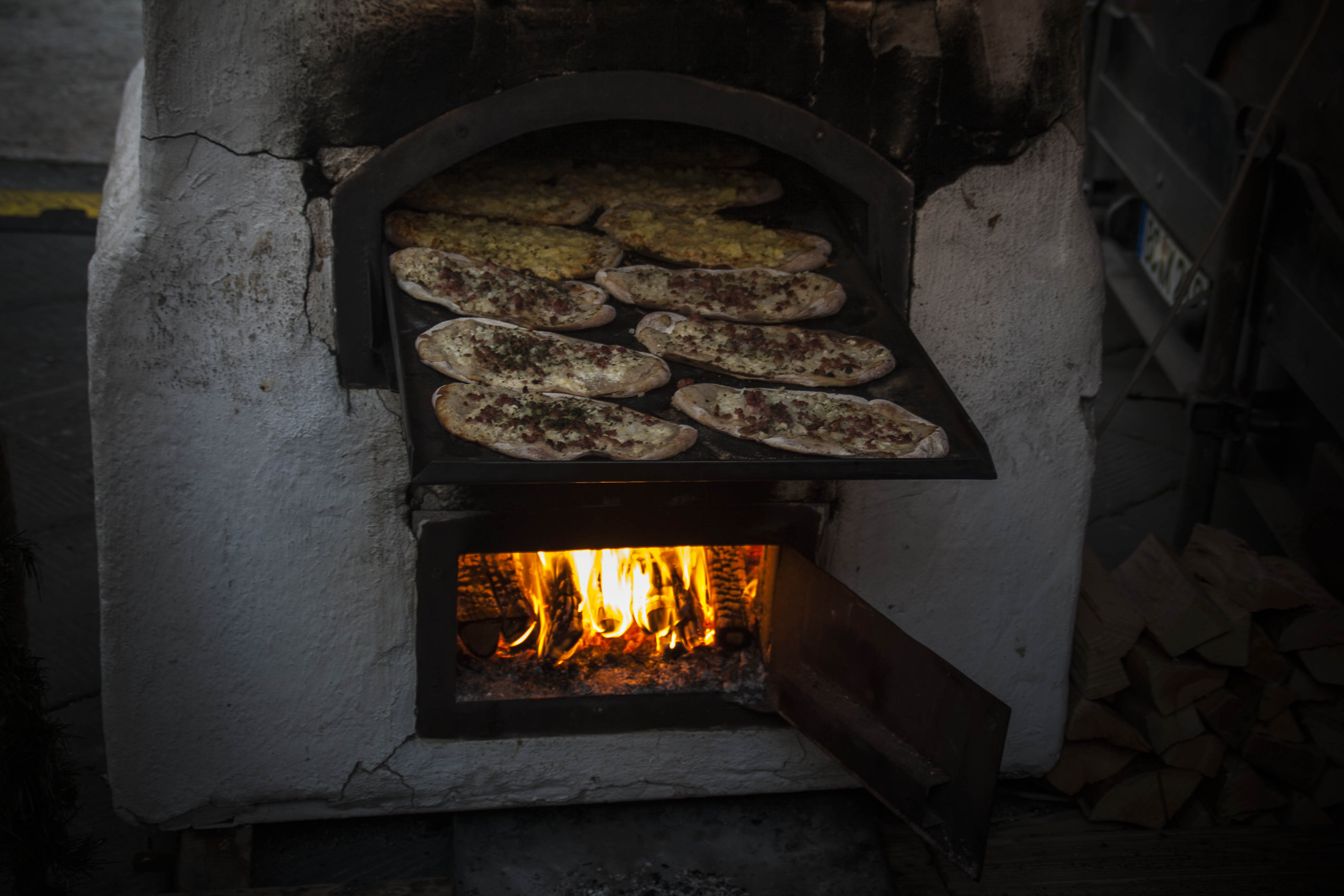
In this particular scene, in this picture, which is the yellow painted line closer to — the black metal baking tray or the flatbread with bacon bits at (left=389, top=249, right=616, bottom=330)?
the flatbread with bacon bits at (left=389, top=249, right=616, bottom=330)

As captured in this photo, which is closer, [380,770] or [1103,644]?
[380,770]

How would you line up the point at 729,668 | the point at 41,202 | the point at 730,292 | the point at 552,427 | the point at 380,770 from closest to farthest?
1. the point at 552,427
2. the point at 730,292
3. the point at 380,770
4. the point at 729,668
5. the point at 41,202

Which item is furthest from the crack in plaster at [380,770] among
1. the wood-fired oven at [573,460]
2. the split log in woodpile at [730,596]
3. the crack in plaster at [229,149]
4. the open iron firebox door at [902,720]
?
the crack in plaster at [229,149]

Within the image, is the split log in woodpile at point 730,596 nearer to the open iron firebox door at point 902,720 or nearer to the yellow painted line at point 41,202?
the open iron firebox door at point 902,720

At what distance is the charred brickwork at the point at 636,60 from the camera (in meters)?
1.83

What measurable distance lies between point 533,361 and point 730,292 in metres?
0.44

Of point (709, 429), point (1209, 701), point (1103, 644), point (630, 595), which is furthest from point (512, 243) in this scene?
point (1209, 701)

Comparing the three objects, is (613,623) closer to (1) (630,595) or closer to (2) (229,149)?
(1) (630,595)

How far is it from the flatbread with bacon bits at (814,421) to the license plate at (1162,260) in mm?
2990

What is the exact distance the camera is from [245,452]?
2.01 meters

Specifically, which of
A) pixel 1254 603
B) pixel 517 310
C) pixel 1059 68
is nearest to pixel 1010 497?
pixel 1254 603

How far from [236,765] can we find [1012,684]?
1.73 m

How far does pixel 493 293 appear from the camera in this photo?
192 cm

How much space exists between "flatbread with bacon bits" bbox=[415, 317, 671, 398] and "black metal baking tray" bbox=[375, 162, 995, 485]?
0.07ft
